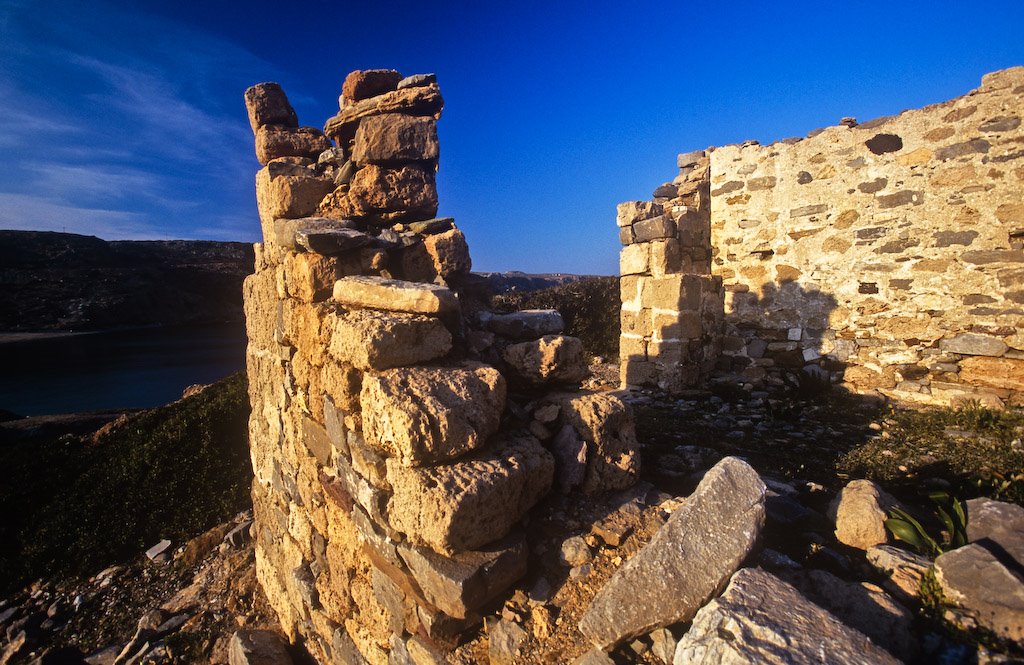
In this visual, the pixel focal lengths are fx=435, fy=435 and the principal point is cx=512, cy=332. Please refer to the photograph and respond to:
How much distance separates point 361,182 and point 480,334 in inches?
59.2

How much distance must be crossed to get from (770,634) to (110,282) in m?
21.9

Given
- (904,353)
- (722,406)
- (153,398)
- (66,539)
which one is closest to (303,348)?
(722,406)

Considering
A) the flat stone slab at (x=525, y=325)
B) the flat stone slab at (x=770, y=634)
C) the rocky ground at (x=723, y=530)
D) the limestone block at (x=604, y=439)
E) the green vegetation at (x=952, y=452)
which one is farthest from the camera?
the flat stone slab at (x=525, y=325)

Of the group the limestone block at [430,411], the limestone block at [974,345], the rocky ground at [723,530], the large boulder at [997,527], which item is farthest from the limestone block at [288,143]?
the limestone block at [974,345]

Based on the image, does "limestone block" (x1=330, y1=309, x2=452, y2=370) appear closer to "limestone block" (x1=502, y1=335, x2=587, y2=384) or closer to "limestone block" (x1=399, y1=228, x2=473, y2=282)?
"limestone block" (x1=502, y1=335, x2=587, y2=384)

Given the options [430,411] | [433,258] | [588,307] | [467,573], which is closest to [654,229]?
[433,258]

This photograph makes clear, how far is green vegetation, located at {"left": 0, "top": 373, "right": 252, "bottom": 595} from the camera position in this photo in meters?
5.51

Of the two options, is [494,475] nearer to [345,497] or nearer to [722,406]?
[345,497]

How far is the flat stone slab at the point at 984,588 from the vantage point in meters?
1.51

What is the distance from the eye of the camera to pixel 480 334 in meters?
2.79

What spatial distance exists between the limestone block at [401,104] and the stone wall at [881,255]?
347cm

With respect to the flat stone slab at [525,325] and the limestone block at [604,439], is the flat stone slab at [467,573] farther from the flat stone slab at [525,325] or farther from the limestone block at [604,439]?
the flat stone slab at [525,325]

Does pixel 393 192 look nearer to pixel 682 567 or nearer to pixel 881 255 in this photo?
pixel 682 567

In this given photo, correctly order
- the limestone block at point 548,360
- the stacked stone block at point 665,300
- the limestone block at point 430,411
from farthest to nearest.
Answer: the stacked stone block at point 665,300 < the limestone block at point 548,360 < the limestone block at point 430,411
